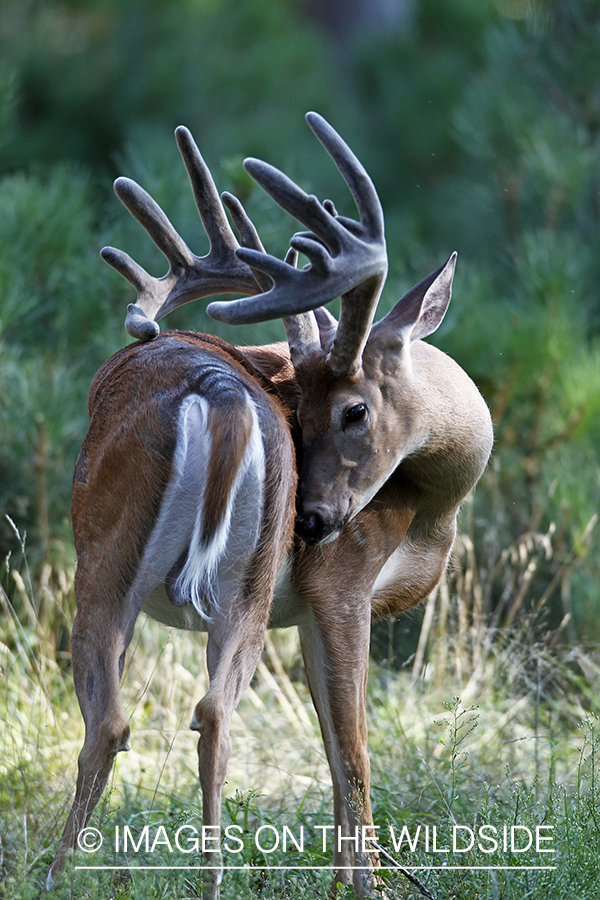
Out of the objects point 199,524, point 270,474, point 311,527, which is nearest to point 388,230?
point 311,527

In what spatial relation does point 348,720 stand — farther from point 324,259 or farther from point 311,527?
point 324,259

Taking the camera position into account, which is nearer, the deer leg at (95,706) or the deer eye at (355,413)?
the deer leg at (95,706)

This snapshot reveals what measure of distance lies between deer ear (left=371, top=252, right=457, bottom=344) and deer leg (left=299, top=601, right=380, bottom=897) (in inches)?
27.5

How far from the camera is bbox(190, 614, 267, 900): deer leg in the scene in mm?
2100

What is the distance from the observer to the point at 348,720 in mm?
2551

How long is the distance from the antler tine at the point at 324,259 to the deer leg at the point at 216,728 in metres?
0.70

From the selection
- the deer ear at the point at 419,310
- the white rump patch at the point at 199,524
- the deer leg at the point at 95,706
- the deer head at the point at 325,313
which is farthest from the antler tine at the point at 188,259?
the deer leg at the point at 95,706

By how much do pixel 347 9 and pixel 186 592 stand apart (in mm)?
16482

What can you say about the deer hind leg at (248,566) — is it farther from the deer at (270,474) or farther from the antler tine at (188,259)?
the antler tine at (188,259)

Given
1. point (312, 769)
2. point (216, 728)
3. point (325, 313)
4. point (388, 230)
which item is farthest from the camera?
point (388, 230)

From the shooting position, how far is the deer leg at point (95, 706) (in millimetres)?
2162

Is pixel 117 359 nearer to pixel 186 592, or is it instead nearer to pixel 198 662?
pixel 186 592

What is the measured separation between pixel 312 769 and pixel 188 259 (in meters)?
1.74

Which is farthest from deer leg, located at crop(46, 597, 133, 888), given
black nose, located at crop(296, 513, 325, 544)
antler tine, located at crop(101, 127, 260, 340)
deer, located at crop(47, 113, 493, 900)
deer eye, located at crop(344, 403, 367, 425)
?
antler tine, located at crop(101, 127, 260, 340)
